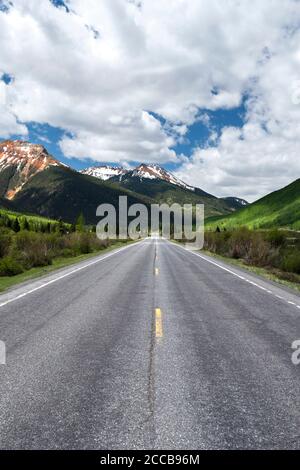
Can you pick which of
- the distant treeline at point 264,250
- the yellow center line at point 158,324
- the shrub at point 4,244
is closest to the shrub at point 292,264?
the distant treeline at point 264,250

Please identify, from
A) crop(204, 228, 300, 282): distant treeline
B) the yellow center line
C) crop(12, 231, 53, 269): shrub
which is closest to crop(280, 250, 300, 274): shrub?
crop(204, 228, 300, 282): distant treeline

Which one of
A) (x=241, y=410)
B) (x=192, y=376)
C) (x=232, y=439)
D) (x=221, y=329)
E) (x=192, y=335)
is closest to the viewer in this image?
(x=232, y=439)

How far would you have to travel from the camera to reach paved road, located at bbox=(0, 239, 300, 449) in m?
3.54

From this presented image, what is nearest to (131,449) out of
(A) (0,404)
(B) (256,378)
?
(A) (0,404)

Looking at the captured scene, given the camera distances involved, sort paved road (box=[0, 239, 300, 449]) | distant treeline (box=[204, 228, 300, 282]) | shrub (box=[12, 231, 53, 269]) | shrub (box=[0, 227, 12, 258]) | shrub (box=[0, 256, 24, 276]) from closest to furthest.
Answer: paved road (box=[0, 239, 300, 449])
shrub (box=[0, 256, 24, 276])
shrub (box=[12, 231, 53, 269])
shrub (box=[0, 227, 12, 258])
distant treeline (box=[204, 228, 300, 282])

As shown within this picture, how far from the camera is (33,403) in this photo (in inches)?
162

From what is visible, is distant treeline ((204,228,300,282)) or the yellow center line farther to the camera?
distant treeline ((204,228,300,282))

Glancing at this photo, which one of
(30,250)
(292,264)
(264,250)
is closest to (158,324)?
(30,250)

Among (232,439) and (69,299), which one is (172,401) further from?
(69,299)

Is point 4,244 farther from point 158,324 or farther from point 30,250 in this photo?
point 158,324

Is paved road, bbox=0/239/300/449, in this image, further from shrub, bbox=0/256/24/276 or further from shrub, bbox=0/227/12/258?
shrub, bbox=0/227/12/258

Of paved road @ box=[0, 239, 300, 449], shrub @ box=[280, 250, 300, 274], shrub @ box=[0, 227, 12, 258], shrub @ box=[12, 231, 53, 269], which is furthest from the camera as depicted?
shrub @ box=[280, 250, 300, 274]

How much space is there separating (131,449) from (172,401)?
99 centimetres
